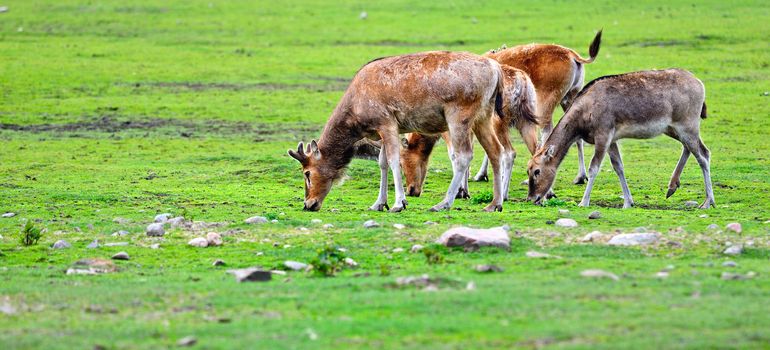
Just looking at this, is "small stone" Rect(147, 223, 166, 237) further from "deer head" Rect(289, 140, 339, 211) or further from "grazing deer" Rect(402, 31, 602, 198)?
"grazing deer" Rect(402, 31, 602, 198)

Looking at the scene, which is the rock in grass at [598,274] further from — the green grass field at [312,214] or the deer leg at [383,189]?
the deer leg at [383,189]

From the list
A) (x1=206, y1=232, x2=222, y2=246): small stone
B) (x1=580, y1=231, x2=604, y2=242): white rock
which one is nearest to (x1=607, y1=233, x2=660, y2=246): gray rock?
(x1=580, y1=231, x2=604, y2=242): white rock

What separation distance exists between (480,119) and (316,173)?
2.46 meters

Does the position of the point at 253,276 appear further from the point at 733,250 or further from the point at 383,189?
the point at 383,189

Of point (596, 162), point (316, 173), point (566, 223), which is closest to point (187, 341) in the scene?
point (566, 223)

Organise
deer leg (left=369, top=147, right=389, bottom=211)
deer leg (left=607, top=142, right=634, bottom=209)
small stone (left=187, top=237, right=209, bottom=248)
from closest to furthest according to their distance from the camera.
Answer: small stone (left=187, top=237, right=209, bottom=248) < deer leg (left=369, top=147, right=389, bottom=211) < deer leg (left=607, top=142, right=634, bottom=209)

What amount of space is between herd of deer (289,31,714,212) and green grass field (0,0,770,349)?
68 centimetres

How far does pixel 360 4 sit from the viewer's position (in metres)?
49.2

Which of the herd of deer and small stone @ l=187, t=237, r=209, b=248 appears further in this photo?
the herd of deer

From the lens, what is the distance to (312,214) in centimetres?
1458

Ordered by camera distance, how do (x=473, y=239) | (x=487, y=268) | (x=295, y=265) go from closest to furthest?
1. (x=487, y=268)
2. (x=295, y=265)
3. (x=473, y=239)

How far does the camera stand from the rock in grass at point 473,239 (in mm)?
10898

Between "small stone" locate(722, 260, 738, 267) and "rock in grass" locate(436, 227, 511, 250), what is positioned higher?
"small stone" locate(722, 260, 738, 267)

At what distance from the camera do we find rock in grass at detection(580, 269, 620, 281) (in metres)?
9.24
